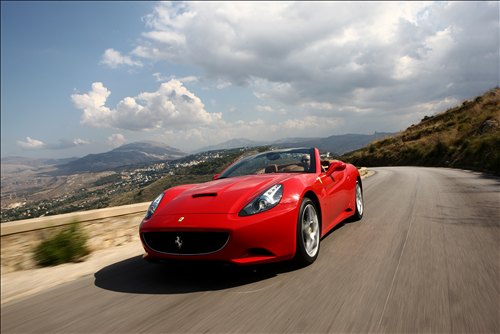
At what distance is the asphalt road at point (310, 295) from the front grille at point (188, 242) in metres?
0.20

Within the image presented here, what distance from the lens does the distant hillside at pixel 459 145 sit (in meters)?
20.4

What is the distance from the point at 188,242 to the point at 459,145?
30.9 metres

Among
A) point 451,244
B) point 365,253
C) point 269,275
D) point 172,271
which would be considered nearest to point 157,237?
point 172,271

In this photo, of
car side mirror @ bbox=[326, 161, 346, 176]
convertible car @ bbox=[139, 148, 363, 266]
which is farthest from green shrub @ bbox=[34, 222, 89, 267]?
car side mirror @ bbox=[326, 161, 346, 176]

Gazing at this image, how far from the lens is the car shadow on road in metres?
3.30

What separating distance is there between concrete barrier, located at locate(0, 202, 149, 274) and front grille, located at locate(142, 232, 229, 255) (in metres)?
1.86

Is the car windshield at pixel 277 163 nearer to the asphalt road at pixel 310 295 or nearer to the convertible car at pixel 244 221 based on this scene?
the convertible car at pixel 244 221

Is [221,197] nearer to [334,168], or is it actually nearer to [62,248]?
[334,168]

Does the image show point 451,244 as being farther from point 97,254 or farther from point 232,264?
point 97,254

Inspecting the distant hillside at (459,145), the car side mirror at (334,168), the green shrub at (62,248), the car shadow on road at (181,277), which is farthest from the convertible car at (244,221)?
the distant hillside at (459,145)

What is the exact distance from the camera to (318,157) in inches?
196

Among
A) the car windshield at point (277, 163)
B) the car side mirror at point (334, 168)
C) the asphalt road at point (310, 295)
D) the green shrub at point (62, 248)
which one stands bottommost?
the asphalt road at point (310, 295)

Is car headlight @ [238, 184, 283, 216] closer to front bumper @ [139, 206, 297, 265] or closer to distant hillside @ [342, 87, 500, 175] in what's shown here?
front bumper @ [139, 206, 297, 265]

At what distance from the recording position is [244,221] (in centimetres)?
328
